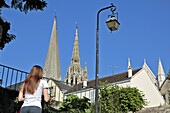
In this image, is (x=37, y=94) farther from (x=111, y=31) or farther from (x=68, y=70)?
(x=68, y=70)

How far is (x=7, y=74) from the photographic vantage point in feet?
22.1

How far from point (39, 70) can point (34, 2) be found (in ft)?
18.5

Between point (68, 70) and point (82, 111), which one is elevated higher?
point (68, 70)

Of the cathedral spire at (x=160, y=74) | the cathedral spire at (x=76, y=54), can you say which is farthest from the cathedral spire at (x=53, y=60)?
the cathedral spire at (x=160, y=74)

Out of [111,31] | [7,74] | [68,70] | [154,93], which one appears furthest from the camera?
[68,70]

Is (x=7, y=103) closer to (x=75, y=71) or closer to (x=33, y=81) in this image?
(x=33, y=81)

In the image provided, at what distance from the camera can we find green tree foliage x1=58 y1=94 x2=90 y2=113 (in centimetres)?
699

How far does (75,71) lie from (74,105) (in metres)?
86.1

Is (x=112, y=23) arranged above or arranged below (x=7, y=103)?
above

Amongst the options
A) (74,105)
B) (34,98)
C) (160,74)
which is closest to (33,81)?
(34,98)

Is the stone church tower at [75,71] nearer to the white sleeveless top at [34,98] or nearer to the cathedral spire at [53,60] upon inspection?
the cathedral spire at [53,60]

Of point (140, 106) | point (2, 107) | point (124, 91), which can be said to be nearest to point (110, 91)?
point (124, 91)

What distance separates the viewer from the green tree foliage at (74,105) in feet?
22.9

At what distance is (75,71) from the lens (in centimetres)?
9294
